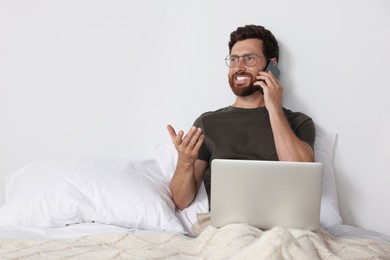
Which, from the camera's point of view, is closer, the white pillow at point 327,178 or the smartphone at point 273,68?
the white pillow at point 327,178

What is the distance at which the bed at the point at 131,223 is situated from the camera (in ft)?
3.92

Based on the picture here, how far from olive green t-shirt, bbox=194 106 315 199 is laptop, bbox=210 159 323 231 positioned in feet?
1.69

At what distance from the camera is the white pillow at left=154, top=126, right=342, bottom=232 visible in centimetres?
180

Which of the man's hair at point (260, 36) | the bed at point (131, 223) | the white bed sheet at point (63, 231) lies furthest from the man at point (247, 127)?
the white bed sheet at point (63, 231)

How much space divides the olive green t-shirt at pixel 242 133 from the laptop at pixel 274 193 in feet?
1.69

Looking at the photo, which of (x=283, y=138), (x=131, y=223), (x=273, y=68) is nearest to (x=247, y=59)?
(x=273, y=68)

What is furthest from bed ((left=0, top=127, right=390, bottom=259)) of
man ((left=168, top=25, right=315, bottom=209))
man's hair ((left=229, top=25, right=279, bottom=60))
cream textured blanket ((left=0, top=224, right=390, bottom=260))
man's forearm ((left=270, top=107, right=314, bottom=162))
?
man's hair ((left=229, top=25, right=279, bottom=60))

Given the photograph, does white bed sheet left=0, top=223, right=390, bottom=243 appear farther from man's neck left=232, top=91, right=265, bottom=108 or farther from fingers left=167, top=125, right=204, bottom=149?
man's neck left=232, top=91, right=265, bottom=108

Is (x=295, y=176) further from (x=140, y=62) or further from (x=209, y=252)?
(x=140, y=62)

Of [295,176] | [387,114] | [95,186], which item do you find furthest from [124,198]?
[387,114]

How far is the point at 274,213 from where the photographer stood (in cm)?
128

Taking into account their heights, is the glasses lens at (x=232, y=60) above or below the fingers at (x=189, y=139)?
above

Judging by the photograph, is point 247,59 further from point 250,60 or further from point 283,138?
point 283,138

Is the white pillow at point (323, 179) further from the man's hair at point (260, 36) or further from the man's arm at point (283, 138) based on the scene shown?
the man's hair at point (260, 36)
